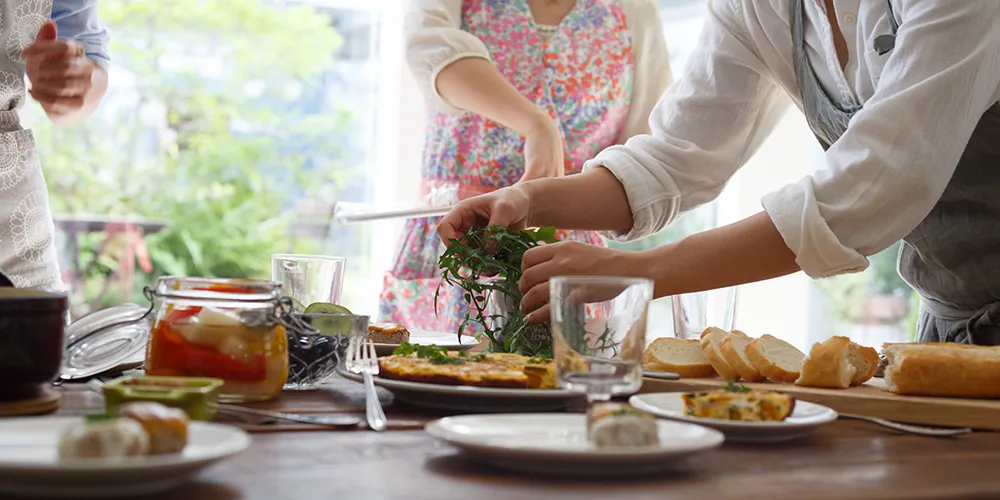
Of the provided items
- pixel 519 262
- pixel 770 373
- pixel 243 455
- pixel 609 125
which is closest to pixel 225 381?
pixel 243 455

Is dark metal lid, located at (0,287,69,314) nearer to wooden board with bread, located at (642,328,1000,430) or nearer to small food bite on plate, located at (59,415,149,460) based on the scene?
small food bite on plate, located at (59,415,149,460)

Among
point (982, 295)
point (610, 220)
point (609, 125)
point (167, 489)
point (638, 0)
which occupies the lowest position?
point (167, 489)

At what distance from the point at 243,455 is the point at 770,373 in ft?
2.31

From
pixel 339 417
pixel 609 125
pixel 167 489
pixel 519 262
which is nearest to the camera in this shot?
pixel 167 489

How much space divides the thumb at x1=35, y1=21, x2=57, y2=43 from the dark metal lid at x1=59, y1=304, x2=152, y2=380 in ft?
1.99

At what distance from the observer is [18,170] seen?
1814mm

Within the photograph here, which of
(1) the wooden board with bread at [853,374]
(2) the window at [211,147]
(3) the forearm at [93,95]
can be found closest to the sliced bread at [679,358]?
(1) the wooden board with bread at [853,374]

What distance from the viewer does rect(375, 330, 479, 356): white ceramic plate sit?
1.32 metres

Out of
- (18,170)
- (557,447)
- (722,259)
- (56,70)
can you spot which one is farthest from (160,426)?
(18,170)

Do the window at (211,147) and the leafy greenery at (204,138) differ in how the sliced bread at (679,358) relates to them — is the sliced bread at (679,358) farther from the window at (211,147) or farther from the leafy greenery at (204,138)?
the leafy greenery at (204,138)

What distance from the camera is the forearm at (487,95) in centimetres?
210

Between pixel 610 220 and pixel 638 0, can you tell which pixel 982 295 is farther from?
pixel 638 0

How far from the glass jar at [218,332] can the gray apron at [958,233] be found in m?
0.97

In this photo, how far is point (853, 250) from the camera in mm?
1242
